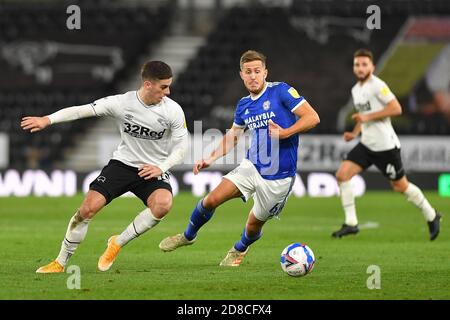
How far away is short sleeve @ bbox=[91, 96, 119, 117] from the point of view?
10211mm

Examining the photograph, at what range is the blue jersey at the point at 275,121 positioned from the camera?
1052 centimetres

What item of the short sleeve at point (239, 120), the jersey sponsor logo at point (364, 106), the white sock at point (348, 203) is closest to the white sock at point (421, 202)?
the white sock at point (348, 203)

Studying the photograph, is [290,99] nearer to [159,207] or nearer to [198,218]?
[198,218]

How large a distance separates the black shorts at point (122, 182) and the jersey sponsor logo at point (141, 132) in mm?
311

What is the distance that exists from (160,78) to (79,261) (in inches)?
89.8

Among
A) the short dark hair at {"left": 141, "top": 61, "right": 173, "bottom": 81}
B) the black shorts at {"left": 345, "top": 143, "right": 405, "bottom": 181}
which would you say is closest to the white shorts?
the short dark hair at {"left": 141, "top": 61, "right": 173, "bottom": 81}

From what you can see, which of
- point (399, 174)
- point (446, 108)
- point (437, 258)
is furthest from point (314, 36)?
point (437, 258)

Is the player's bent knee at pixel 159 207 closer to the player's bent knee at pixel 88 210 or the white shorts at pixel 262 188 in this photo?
the player's bent knee at pixel 88 210

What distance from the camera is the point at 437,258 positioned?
11.8 metres

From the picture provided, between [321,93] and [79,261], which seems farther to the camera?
[321,93]

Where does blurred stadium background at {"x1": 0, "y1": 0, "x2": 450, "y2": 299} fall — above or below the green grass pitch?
above

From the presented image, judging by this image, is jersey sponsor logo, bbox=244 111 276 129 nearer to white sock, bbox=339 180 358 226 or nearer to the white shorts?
the white shorts
